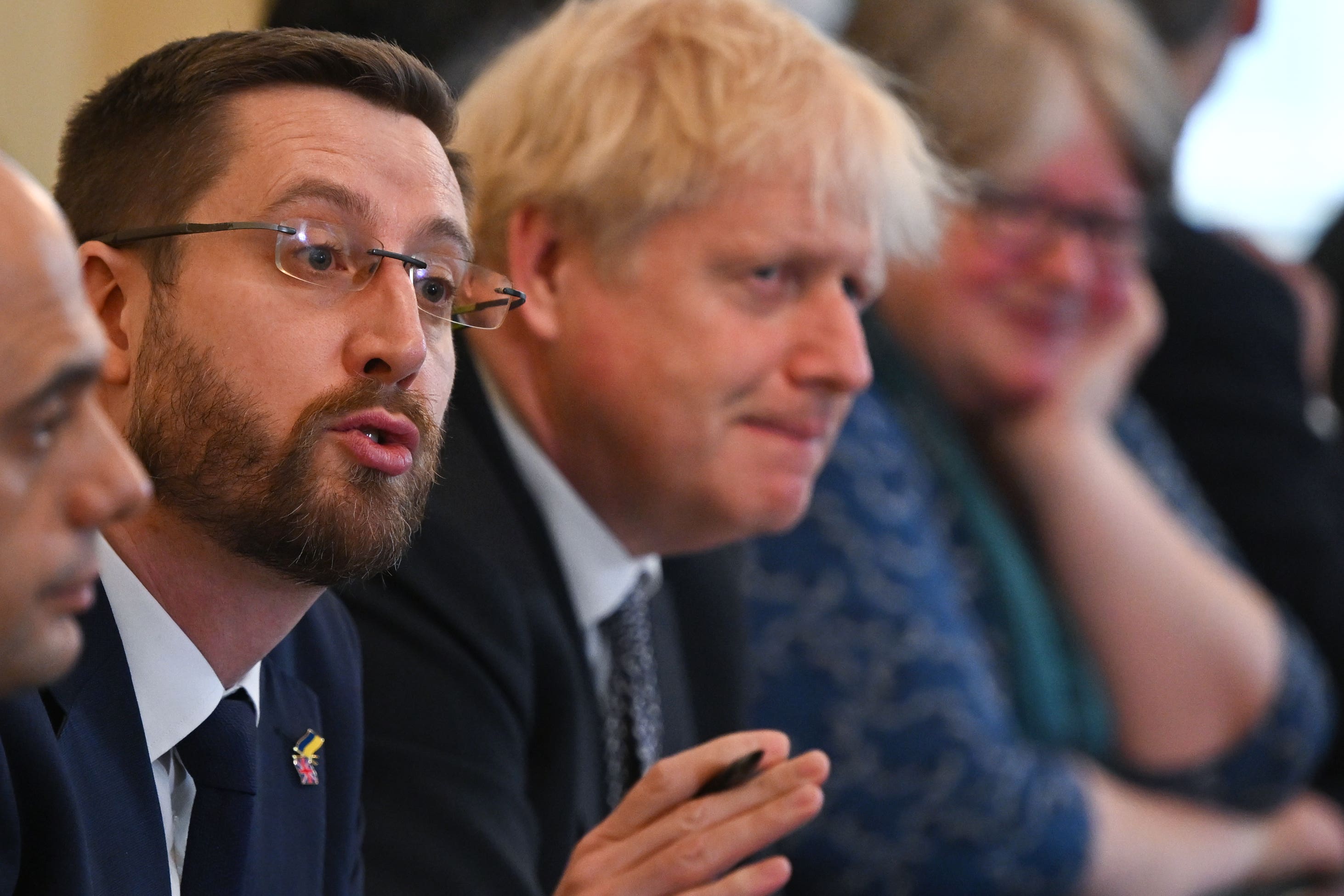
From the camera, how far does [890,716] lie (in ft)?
6.39

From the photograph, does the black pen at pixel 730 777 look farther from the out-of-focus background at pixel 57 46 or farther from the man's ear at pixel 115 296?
the out-of-focus background at pixel 57 46

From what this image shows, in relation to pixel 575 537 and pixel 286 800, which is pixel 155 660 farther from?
pixel 575 537

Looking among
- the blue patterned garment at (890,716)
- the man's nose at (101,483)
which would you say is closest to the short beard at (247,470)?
the man's nose at (101,483)

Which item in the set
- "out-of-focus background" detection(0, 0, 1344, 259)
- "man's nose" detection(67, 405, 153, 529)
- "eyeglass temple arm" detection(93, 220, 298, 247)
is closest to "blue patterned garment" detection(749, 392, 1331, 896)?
"eyeglass temple arm" detection(93, 220, 298, 247)

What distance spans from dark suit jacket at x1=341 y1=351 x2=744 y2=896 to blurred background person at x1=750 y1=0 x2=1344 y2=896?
557mm

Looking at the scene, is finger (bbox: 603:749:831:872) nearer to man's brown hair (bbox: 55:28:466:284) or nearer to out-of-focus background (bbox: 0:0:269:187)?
man's brown hair (bbox: 55:28:466:284)

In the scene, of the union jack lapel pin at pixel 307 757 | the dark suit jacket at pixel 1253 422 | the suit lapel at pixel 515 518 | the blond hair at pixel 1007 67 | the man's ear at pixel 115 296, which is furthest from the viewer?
the dark suit jacket at pixel 1253 422

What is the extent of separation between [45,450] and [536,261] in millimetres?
925

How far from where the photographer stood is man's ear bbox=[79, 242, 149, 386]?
92 cm

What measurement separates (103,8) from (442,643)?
2.07 ft

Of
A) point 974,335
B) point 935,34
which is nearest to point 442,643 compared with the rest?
point 974,335

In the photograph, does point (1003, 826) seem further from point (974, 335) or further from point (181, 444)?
point (181, 444)

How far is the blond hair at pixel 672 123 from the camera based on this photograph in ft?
4.86

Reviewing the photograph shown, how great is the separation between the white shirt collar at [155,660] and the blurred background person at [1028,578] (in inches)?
43.8
